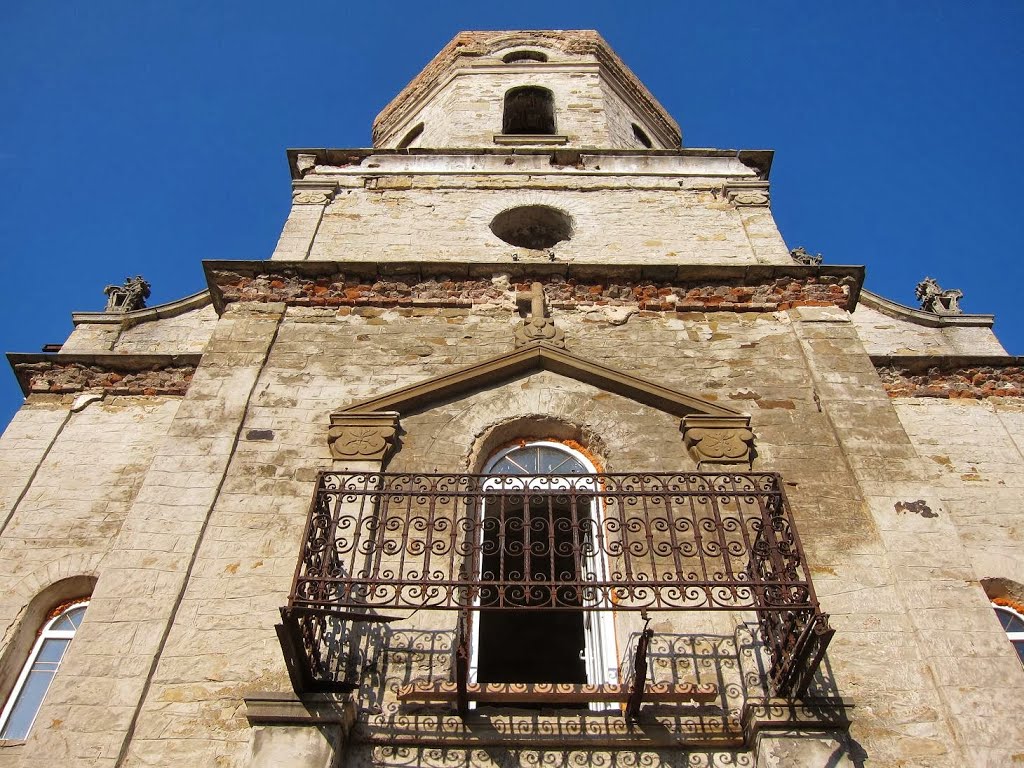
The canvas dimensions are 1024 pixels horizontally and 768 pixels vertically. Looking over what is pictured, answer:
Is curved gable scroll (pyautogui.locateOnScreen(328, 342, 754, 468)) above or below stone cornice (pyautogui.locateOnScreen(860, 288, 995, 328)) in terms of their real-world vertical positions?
below

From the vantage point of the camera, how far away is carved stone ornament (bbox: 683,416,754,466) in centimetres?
785

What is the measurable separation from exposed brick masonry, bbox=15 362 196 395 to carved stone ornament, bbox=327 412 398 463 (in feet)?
7.01

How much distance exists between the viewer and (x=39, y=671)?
23.2 ft

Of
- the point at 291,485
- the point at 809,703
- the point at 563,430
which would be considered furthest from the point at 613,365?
the point at 809,703

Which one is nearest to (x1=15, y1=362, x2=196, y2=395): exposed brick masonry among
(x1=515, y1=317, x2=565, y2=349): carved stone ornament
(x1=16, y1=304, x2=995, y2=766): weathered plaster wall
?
(x1=16, y1=304, x2=995, y2=766): weathered plaster wall

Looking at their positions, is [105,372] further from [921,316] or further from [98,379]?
[921,316]

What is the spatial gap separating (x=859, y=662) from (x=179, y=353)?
7002 mm

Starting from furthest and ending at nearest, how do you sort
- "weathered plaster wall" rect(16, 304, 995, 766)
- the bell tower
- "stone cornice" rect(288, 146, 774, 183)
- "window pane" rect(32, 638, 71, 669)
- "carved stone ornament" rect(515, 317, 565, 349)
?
the bell tower
"stone cornice" rect(288, 146, 774, 183)
"carved stone ornament" rect(515, 317, 565, 349)
"window pane" rect(32, 638, 71, 669)
"weathered plaster wall" rect(16, 304, 995, 766)

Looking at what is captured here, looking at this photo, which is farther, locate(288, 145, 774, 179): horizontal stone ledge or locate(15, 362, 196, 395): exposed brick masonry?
locate(288, 145, 774, 179): horizontal stone ledge

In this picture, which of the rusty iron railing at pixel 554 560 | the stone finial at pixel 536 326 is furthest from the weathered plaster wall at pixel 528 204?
the rusty iron railing at pixel 554 560

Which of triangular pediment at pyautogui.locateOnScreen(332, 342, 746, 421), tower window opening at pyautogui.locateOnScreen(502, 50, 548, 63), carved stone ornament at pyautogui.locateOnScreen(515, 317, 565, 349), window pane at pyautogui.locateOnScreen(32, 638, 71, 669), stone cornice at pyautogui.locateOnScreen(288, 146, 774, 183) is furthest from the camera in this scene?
tower window opening at pyautogui.locateOnScreen(502, 50, 548, 63)

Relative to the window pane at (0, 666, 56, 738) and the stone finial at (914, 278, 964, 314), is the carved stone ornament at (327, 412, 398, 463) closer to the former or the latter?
the window pane at (0, 666, 56, 738)

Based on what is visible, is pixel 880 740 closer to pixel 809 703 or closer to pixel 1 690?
pixel 809 703

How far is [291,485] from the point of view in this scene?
7.67 m
